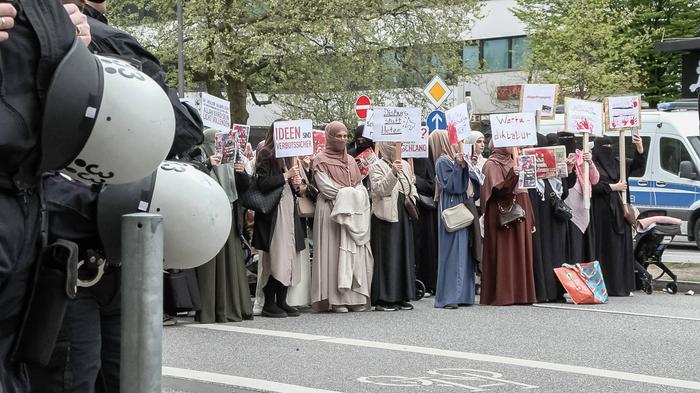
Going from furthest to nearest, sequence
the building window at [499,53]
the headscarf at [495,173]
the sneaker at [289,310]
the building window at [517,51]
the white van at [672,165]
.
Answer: the building window at [499,53], the building window at [517,51], the white van at [672,165], the headscarf at [495,173], the sneaker at [289,310]

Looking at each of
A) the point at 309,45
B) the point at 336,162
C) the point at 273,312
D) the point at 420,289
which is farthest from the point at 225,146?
the point at 309,45

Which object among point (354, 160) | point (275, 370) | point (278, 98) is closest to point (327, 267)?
point (354, 160)

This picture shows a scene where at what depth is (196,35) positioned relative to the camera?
103 ft

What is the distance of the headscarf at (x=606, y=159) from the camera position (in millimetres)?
14859

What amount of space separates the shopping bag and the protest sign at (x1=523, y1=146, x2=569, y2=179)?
42.2 inches

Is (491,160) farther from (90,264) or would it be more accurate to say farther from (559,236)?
(90,264)

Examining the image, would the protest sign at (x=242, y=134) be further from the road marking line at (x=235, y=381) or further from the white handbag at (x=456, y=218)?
the road marking line at (x=235, y=381)

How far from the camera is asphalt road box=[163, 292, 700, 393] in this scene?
26.1 feet

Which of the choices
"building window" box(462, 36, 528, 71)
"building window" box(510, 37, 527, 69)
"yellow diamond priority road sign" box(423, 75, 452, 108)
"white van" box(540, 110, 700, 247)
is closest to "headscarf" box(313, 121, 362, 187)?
"yellow diamond priority road sign" box(423, 75, 452, 108)

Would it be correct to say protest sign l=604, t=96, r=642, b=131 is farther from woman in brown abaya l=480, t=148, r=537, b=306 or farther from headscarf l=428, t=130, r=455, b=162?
headscarf l=428, t=130, r=455, b=162

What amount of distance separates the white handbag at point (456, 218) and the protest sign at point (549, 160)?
0.92m

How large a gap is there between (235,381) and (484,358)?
6.66 ft

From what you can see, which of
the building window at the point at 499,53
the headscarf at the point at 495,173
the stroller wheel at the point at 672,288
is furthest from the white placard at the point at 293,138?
the building window at the point at 499,53

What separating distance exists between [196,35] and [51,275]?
94.2ft
